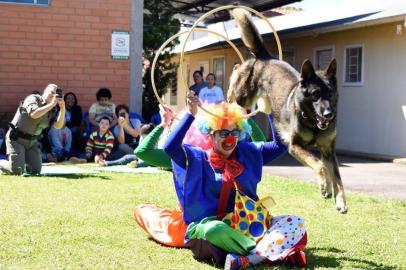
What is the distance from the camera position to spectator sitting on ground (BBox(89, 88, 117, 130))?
1330 centimetres

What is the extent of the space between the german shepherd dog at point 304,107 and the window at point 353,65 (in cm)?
1086

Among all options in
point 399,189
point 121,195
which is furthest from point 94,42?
point 399,189

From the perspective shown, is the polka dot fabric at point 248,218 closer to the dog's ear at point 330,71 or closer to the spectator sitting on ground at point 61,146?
the dog's ear at point 330,71

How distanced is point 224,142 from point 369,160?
34.5 feet

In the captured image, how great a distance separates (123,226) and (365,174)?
6.67 m

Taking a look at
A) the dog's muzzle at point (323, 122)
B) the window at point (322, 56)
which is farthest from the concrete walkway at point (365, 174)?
the dog's muzzle at point (323, 122)

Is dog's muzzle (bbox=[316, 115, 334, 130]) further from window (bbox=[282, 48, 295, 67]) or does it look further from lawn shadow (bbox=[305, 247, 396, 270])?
window (bbox=[282, 48, 295, 67])

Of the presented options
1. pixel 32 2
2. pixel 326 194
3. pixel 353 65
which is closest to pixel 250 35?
pixel 326 194

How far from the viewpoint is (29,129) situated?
977 centimetres

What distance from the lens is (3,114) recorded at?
45.4ft

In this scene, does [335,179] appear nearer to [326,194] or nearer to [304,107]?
[326,194]

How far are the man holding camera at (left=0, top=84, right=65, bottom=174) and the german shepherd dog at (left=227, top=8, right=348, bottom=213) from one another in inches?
158

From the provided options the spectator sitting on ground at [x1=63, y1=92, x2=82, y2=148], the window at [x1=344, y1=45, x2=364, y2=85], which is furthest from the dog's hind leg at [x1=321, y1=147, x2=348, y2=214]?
the window at [x1=344, y1=45, x2=364, y2=85]

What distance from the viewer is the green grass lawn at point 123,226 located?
5004mm
